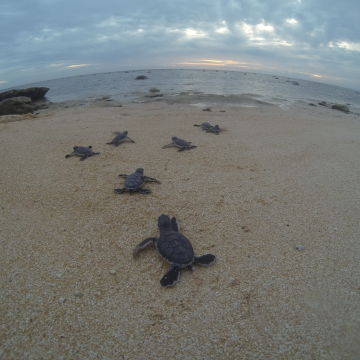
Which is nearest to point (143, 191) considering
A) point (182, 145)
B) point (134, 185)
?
point (134, 185)

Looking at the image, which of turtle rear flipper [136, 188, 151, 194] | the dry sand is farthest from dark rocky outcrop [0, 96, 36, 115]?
turtle rear flipper [136, 188, 151, 194]

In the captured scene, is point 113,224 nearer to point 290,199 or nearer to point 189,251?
point 189,251

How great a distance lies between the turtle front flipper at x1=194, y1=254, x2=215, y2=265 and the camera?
2580 millimetres

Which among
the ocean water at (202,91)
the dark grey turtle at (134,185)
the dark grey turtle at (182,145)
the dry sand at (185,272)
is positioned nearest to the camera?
the dry sand at (185,272)

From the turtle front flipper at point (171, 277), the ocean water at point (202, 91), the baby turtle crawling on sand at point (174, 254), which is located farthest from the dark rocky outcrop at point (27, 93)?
the turtle front flipper at point (171, 277)

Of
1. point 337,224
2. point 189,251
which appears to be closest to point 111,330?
point 189,251

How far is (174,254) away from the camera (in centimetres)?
250

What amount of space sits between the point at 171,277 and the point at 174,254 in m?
0.25

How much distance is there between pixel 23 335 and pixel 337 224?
13.6ft

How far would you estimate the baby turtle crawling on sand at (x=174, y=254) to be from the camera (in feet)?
7.96

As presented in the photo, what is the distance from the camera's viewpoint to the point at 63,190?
4191 millimetres

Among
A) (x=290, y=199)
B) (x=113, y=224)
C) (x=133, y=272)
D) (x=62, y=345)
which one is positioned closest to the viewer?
(x=62, y=345)

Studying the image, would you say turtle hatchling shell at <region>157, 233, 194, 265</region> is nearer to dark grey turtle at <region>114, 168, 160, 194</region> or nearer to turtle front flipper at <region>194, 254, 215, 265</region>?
turtle front flipper at <region>194, 254, 215, 265</region>

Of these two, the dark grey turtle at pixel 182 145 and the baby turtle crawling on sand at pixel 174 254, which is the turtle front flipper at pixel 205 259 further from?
the dark grey turtle at pixel 182 145
